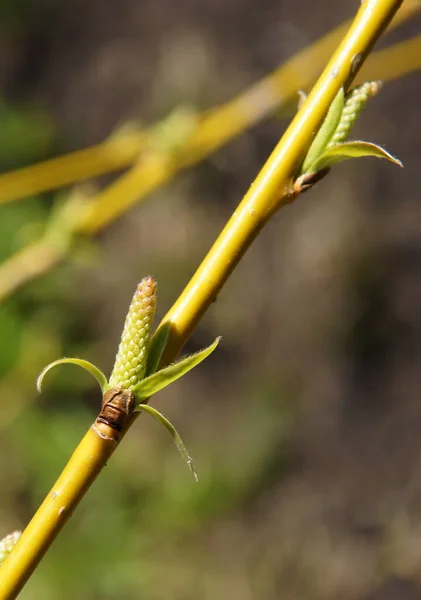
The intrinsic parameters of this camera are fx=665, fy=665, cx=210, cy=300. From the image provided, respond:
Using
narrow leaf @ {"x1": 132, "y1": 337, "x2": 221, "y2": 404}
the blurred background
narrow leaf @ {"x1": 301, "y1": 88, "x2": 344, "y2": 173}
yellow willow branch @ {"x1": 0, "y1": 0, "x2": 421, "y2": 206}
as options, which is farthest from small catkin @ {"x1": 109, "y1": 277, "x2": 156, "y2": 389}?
the blurred background

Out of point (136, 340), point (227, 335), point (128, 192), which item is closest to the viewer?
point (136, 340)

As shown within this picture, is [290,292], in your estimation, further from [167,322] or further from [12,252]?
[167,322]

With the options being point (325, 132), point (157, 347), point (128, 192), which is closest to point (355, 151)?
point (325, 132)

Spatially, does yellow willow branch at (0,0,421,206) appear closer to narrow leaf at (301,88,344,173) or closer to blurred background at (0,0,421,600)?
narrow leaf at (301,88,344,173)

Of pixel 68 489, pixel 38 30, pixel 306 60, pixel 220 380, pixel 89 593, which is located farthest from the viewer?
pixel 38 30

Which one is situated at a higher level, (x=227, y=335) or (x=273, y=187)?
(x=273, y=187)

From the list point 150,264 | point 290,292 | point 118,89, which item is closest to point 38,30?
point 118,89

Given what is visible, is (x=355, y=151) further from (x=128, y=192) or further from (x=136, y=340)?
(x=128, y=192)
